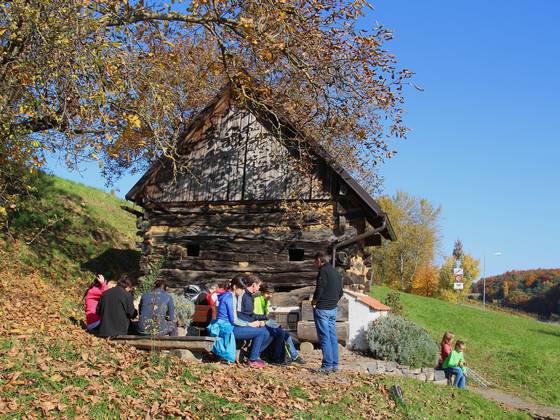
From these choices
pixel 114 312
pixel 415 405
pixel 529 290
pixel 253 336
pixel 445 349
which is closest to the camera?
pixel 415 405

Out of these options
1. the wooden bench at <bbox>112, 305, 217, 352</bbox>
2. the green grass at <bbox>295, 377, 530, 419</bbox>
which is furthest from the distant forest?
the wooden bench at <bbox>112, 305, 217, 352</bbox>

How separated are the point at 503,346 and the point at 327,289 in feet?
49.9

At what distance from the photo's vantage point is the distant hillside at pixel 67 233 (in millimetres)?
17719

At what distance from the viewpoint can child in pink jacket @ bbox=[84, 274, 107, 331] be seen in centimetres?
1054

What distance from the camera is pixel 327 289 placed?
10.7m

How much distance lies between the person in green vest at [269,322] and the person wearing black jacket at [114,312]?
244 cm

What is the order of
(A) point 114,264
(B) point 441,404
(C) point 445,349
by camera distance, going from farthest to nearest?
(A) point 114,264
(C) point 445,349
(B) point 441,404

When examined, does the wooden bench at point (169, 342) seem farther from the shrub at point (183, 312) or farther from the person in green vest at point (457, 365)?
the person in green vest at point (457, 365)

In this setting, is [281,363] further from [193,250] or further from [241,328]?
[193,250]

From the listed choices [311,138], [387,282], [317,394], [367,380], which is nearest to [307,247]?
[311,138]

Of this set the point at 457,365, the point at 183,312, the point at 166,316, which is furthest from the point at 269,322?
the point at 457,365

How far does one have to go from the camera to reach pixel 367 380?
10.6 m

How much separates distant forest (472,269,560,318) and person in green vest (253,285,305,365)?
84206mm

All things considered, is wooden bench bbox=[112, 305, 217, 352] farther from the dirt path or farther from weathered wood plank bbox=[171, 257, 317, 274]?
weathered wood plank bbox=[171, 257, 317, 274]
